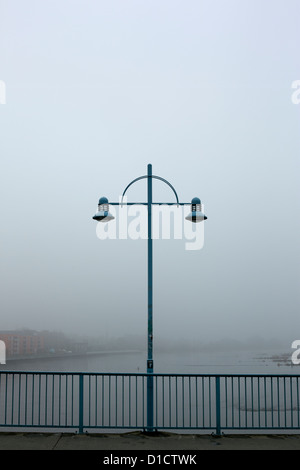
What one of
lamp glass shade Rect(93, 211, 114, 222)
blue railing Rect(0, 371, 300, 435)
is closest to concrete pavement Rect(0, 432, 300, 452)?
blue railing Rect(0, 371, 300, 435)

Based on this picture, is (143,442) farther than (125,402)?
No

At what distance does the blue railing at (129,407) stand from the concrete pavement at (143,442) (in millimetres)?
174

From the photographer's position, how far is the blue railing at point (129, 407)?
7664 mm

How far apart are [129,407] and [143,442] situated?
111 cm

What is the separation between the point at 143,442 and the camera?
274 inches

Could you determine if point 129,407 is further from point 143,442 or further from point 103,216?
point 103,216

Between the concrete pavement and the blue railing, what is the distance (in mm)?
174

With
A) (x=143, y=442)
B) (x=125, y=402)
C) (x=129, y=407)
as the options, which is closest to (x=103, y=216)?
(x=129, y=407)

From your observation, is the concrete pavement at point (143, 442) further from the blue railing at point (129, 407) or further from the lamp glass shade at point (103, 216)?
the lamp glass shade at point (103, 216)

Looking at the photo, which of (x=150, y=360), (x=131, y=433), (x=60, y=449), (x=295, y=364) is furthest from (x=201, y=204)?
(x=295, y=364)

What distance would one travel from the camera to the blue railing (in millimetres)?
7664
